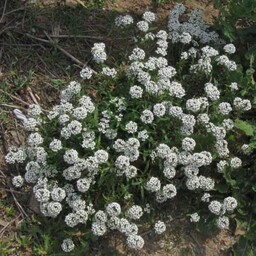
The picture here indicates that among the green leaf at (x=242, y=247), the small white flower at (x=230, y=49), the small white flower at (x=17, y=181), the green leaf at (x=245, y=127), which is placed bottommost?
the small white flower at (x=17, y=181)

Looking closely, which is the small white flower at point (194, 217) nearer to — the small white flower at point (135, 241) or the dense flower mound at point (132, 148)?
the dense flower mound at point (132, 148)

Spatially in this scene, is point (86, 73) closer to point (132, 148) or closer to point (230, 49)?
point (132, 148)

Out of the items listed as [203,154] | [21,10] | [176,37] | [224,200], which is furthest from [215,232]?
[21,10]

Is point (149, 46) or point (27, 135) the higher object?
point (149, 46)

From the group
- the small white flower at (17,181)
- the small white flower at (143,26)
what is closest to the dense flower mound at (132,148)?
the small white flower at (17,181)

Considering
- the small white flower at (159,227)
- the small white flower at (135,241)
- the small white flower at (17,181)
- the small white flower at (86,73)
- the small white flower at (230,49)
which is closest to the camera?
the small white flower at (135,241)

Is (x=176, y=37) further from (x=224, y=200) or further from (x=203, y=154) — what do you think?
(x=224, y=200)

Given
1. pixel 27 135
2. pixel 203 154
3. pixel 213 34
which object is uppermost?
pixel 213 34
